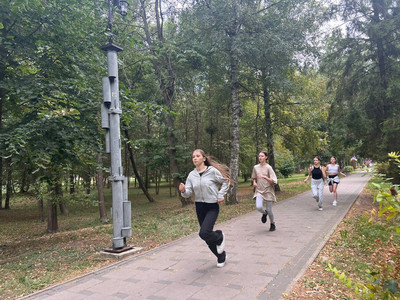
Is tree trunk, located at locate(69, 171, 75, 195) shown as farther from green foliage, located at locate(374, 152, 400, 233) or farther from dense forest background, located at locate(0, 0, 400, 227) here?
green foliage, located at locate(374, 152, 400, 233)

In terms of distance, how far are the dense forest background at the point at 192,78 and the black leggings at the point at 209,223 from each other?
3.72m

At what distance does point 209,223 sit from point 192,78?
43.4ft

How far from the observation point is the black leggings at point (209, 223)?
4.65 meters

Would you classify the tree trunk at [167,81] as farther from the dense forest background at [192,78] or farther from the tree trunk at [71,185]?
the tree trunk at [71,185]

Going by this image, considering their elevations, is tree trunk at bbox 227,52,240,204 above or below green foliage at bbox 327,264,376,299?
above

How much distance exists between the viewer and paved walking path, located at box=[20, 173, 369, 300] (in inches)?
158

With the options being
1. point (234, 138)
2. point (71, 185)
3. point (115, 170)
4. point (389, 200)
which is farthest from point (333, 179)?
point (389, 200)

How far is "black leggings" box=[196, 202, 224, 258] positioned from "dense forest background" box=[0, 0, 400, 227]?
372cm

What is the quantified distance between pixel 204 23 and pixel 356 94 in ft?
25.5

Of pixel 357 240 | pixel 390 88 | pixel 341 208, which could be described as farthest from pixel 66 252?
pixel 390 88

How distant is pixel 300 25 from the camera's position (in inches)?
535

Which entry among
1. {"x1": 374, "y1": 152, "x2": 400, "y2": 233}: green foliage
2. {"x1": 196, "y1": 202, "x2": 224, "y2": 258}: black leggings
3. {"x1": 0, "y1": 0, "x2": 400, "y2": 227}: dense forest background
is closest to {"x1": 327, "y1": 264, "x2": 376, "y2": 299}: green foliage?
{"x1": 374, "y1": 152, "x2": 400, "y2": 233}: green foliage

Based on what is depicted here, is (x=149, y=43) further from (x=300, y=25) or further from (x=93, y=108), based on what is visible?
(x=93, y=108)

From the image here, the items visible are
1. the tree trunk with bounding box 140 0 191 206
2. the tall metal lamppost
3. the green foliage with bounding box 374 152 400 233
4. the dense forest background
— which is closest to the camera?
the green foliage with bounding box 374 152 400 233
